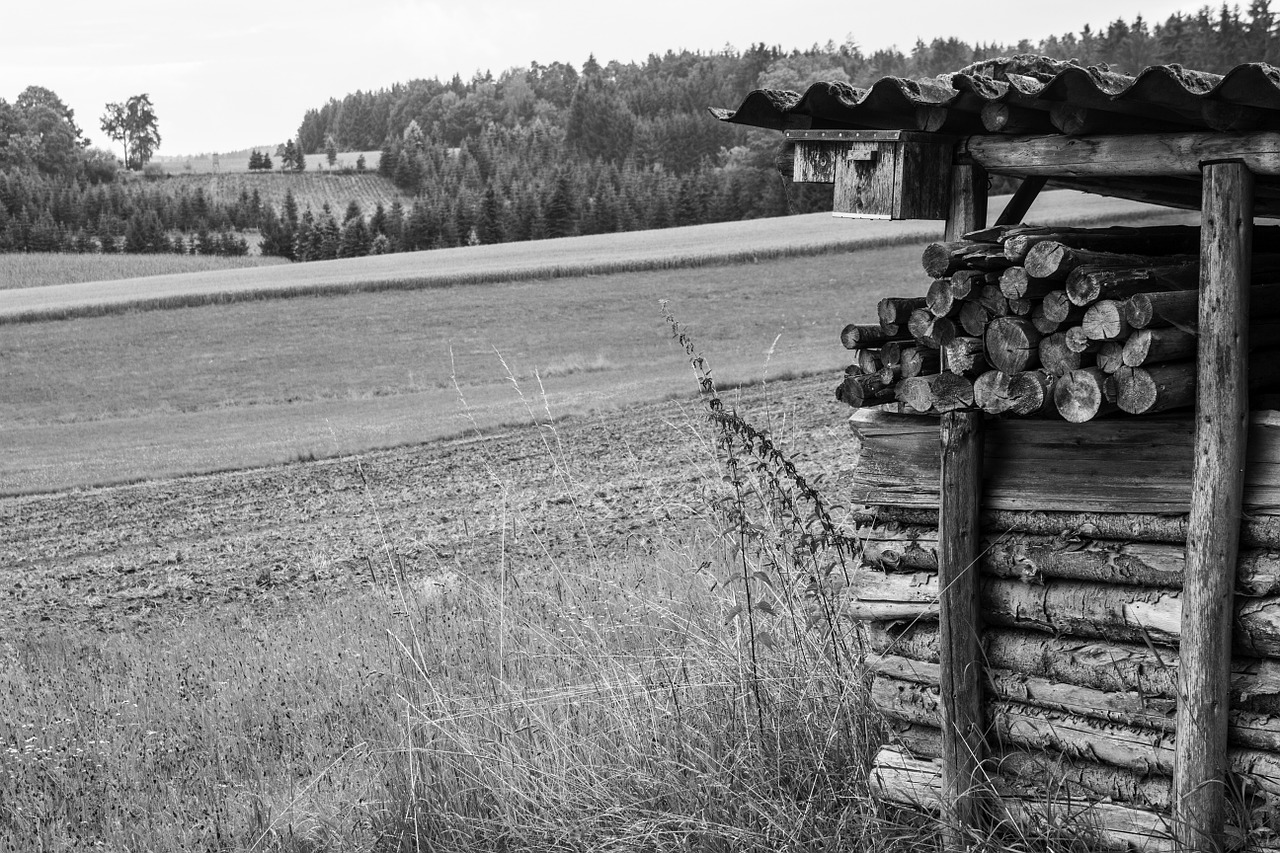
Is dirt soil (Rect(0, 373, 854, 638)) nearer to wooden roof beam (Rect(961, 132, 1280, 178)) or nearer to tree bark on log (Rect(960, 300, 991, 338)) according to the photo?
wooden roof beam (Rect(961, 132, 1280, 178))

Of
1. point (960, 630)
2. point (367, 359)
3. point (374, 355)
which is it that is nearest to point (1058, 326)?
point (960, 630)

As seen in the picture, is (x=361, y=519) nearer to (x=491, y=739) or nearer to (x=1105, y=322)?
(x=491, y=739)

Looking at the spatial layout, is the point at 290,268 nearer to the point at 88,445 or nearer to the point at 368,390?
the point at 368,390

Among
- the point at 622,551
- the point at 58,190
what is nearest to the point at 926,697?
the point at 622,551

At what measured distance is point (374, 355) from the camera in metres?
33.0

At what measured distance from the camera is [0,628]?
1008cm

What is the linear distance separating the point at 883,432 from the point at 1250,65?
69.0 inches

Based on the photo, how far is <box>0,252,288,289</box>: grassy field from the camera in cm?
6316

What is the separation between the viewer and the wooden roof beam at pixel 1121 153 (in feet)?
11.9

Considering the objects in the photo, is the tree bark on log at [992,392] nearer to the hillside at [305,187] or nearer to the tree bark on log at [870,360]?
the tree bark on log at [870,360]

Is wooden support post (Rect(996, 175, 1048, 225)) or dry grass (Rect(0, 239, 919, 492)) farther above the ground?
wooden support post (Rect(996, 175, 1048, 225))

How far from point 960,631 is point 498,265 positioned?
45.2 meters

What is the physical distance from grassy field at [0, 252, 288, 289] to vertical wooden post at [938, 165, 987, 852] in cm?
6258

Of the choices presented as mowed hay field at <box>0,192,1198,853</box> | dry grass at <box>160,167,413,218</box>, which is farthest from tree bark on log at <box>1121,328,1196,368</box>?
dry grass at <box>160,167,413,218</box>
